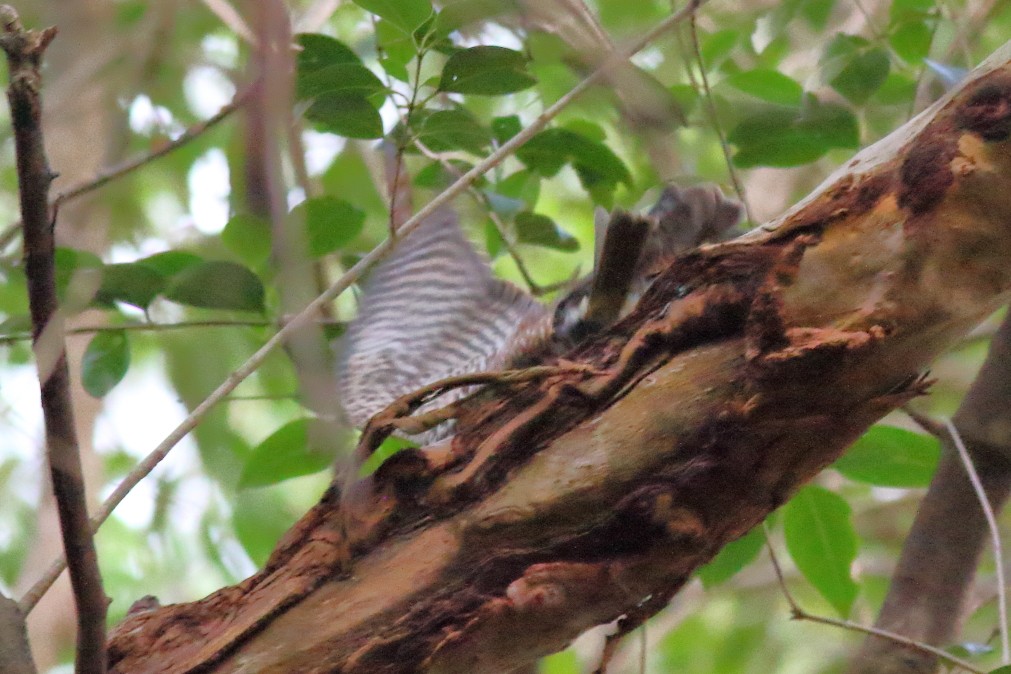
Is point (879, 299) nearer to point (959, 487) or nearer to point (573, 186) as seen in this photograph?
point (959, 487)

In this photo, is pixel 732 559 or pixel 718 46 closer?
pixel 732 559

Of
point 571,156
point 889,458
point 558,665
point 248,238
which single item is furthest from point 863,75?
point 558,665

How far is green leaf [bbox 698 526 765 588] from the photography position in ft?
4.12

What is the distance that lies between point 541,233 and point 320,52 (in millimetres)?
419

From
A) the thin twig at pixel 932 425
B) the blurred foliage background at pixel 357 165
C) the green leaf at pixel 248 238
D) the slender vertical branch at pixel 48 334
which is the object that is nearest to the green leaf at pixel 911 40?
the blurred foliage background at pixel 357 165

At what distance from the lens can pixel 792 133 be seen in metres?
Answer: 1.33

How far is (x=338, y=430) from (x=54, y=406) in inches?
7.7

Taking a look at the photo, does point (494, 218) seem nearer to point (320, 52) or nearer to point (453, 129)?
point (453, 129)

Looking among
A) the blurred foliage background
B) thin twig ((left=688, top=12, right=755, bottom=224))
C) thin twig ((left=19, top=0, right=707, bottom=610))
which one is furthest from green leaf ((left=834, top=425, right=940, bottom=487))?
thin twig ((left=19, top=0, right=707, bottom=610))

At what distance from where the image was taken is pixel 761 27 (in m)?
1.63

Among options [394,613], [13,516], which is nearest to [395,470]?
[394,613]

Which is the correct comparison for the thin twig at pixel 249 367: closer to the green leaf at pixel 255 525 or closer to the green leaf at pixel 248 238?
the green leaf at pixel 248 238

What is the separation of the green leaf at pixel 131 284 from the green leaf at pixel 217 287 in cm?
2

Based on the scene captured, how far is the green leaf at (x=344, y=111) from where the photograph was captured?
1.09m
